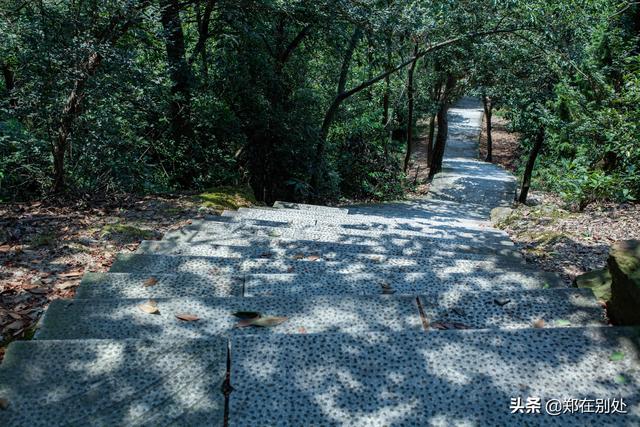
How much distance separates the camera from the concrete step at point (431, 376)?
5.63ft

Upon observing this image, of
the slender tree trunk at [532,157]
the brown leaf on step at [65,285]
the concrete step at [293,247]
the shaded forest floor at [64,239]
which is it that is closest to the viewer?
the shaded forest floor at [64,239]

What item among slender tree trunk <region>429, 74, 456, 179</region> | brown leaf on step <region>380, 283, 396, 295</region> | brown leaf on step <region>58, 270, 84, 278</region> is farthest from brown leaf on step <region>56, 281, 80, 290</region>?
slender tree trunk <region>429, 74, 456, 179</region>

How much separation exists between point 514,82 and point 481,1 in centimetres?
307

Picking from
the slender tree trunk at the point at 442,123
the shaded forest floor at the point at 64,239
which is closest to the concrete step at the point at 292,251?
the shaded forest floor at the point at 64,239

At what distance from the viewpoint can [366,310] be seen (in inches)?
96.3

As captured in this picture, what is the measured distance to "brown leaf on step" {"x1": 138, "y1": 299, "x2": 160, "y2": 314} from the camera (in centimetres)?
245

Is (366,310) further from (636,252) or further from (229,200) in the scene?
(229,200)

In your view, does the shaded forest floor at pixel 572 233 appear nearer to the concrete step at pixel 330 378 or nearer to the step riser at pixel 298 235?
the step riser at pixel 298 235

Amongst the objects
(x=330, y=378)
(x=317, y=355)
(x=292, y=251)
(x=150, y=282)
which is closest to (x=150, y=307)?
(x=150, y=282)

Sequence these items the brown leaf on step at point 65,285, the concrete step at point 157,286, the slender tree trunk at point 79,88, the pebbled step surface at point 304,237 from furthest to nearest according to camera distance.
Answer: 1. the slender tree trunk at point 79,88
2. the pebbled step surface at point 304,237
3. the brown leaf on step at point 65,285
4. the concrete step at point 157,286

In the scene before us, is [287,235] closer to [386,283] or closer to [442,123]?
[386,283]

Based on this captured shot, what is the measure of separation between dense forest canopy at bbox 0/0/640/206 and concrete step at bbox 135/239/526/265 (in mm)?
2433

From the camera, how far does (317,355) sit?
200cm

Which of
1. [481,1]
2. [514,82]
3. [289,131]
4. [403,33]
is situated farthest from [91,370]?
[514,82]
